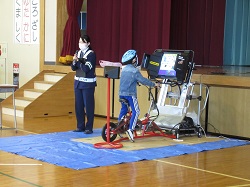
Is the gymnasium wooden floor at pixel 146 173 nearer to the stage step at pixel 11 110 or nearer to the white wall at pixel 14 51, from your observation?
the stage step at pixel 11 110

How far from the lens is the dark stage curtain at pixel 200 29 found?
1186 centimetres

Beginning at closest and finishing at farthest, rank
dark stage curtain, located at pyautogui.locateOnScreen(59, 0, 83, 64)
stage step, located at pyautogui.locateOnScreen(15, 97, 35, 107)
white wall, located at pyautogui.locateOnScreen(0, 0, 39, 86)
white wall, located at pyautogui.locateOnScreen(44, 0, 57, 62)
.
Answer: stage step, located at pyautogui.locateOnScreen(15, 97, 35, 107) → dark stage curtain, located at pyautogui.locateOnScreen(59, 0, 83, 64) → white wall, located at pyautogui.locateOnScreen(44, 0, 57, 62) → white wall, located at pyautogui.locateOnScreen(0, 0, 39, 86)

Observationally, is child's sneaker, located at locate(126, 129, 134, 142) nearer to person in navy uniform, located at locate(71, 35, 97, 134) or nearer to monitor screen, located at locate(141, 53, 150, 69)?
person in navy uniform, located at locate(71, 35, 97, 134)

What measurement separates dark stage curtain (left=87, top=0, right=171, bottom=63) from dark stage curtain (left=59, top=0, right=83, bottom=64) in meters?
0.71

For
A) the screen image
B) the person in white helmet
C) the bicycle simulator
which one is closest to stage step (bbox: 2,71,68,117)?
the bicycle simulator

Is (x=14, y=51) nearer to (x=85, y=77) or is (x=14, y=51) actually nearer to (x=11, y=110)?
(x=11, y=110)

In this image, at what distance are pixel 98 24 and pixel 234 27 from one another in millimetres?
2971

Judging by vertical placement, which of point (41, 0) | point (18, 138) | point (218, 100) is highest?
point (41, 0)

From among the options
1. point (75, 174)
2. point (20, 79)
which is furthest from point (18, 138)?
point (20, 79)

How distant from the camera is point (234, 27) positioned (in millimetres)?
11938

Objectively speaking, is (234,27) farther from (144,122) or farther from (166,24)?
(144,122)

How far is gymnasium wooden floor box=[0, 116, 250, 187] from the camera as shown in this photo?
514 centimetres

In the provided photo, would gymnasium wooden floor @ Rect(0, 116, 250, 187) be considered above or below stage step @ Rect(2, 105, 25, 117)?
above

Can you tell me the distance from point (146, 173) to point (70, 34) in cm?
614
